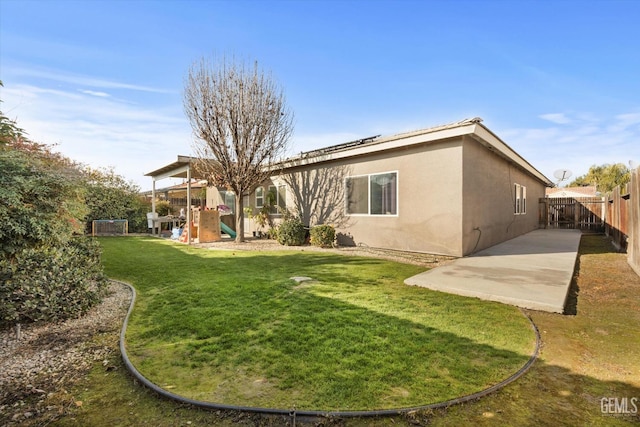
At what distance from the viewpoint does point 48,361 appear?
284 cm

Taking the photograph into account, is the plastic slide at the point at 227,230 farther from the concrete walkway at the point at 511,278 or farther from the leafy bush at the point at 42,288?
the concrete walkway at the point at 511,278

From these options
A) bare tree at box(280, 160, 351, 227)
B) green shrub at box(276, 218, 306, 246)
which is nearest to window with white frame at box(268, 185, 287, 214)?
bare tree at box(280, 160, 351, 227)

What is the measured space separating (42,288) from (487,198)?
35.2ft

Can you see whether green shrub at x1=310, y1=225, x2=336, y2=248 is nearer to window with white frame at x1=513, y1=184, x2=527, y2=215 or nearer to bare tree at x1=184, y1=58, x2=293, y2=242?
bare tree at x1=184, y1=58, x2=293, y2=242

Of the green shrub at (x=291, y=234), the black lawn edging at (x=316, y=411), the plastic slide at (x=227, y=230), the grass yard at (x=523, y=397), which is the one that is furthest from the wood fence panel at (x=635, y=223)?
the plastic slide at (x=227, y=230)

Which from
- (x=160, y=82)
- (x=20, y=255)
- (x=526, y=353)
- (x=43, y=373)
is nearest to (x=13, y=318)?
(x=20, y=255)

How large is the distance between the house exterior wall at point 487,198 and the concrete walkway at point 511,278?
106cm

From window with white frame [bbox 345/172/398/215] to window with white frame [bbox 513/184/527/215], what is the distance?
7.11 m

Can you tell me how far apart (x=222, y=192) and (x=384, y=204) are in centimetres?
1045

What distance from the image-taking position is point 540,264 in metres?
6.73

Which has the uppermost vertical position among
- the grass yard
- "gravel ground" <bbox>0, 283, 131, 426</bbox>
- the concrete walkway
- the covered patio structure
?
the covered patio structure

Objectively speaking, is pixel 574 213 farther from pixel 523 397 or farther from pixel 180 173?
pixel 180 173

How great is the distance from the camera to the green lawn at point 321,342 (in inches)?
89.4

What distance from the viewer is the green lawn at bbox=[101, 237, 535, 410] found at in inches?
89.4
